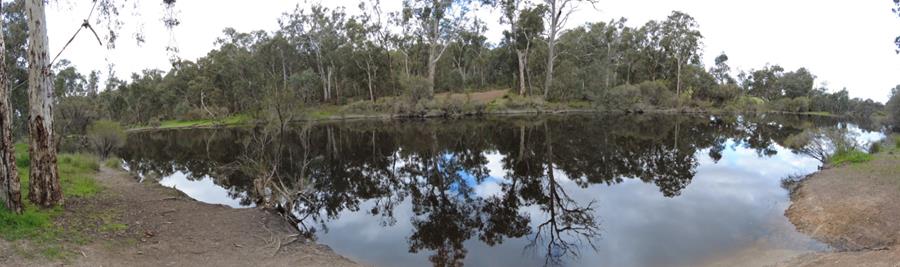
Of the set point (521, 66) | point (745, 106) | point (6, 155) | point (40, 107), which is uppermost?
point (521, 66)

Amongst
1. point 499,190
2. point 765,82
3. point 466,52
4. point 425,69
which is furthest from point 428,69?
point 765,82

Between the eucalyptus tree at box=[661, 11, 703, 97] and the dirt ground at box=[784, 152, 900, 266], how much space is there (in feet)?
179

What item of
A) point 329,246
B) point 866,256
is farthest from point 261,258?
point 866,256

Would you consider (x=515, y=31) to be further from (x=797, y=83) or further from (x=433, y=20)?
(x=797, y=83)

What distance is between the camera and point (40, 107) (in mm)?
8320

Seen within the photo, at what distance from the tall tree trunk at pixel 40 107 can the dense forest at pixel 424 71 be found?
3805cm

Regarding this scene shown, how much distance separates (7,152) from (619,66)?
6954cm

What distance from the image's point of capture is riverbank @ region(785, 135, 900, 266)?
23.6ft

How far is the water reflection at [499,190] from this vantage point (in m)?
9.27

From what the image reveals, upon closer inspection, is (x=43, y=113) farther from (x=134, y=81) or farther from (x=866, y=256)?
(x=134, y=81)

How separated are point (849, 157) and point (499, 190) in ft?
36.6

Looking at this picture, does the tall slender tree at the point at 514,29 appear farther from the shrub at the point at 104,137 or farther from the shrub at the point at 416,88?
the shrub at the point at 104,137

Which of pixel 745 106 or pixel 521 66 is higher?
pixel 521 66

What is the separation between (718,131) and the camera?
107ft
